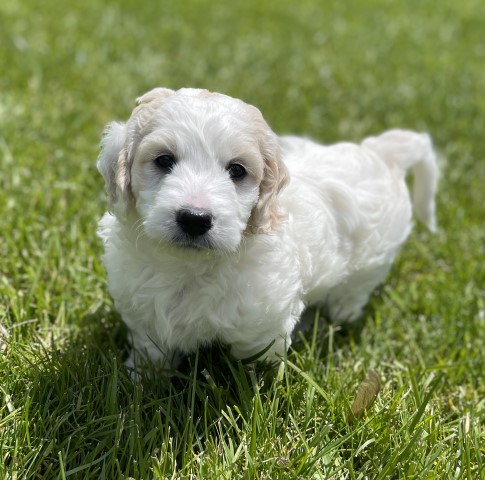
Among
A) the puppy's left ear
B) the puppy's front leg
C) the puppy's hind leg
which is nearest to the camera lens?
the puppy's left ear

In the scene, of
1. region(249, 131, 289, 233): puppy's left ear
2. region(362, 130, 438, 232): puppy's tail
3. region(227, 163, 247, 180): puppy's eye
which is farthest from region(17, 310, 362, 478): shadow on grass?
region(362, 130, 438, 232): puppy's tail

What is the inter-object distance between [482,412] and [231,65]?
5.61 metres

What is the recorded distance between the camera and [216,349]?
360 centimetres

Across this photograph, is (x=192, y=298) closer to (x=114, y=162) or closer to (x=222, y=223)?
(x=222, y=223)

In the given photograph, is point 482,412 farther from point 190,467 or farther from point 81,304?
point 81,304

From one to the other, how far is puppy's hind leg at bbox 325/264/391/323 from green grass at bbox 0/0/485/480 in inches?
3.8

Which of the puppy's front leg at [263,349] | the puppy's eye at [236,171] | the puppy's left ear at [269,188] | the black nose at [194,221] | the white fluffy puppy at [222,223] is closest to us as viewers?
the black nose at [194,221]

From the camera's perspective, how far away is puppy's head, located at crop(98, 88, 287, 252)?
2.84 metres

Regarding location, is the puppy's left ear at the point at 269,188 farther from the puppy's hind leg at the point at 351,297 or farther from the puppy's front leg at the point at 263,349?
the puppy's hind leg at the point at 351,297

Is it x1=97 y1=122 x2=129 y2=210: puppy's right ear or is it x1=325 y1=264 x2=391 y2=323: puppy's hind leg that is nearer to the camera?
x1=97 y1=122 x2=129 y2=210: puppy's right ear

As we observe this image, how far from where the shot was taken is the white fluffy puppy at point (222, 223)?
2906mm

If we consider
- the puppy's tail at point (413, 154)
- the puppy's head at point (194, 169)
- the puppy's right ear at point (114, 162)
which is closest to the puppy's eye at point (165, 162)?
the puppy's head at point (194, 169)

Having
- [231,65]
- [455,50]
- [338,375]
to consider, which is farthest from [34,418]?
[455,50]

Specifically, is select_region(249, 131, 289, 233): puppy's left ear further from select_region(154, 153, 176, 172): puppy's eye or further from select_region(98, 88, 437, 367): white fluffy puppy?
select_region(154, 153, 176, 172): puppy's eye
